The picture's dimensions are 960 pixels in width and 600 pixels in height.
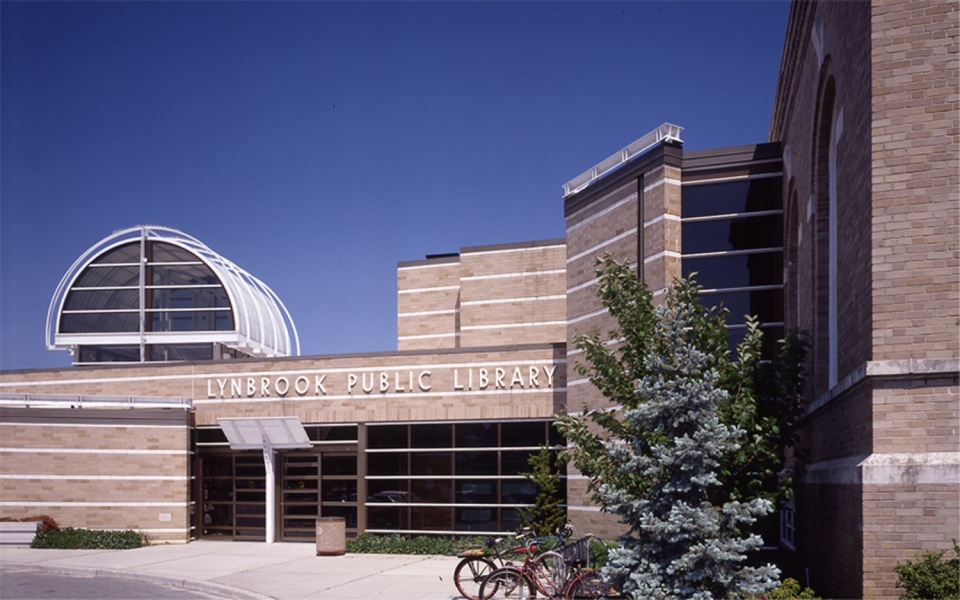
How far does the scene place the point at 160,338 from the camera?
2836 centimetres

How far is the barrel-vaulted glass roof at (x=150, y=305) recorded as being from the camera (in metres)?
28.4

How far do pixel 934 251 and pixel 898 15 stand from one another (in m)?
2.52

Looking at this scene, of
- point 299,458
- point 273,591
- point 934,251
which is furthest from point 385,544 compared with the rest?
point 934,251

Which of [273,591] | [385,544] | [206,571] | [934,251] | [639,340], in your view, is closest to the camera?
[934,251]

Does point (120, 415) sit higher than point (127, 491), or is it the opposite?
point (120, 415)

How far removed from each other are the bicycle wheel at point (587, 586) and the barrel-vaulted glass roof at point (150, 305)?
1686 centimetres

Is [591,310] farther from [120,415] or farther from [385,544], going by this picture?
[120,415]

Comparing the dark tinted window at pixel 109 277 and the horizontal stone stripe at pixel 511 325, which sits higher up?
the dark tinted window at pixel 109 277

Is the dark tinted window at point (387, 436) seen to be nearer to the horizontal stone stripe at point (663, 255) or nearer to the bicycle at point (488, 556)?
the bicycle at point (488, 556)

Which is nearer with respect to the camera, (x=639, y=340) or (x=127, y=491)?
(x=639, y=340)

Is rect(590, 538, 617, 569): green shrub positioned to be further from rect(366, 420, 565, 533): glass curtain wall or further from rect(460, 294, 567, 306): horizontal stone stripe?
rect(460, 294, 567, 306): horizontal stone stripe

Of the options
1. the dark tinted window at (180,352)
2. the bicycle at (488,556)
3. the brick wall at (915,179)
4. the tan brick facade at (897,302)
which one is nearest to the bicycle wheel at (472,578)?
the bicycle at (488,556)

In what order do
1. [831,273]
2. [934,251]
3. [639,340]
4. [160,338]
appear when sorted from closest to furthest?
[934,251] < [639,340] < [831,273] < [160,338]

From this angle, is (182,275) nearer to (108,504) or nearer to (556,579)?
(108,504)
